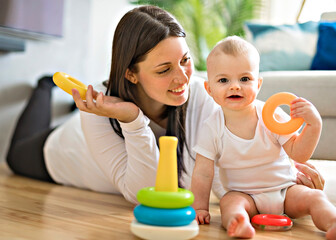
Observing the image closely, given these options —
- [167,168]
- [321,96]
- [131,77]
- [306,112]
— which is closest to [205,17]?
[321,96]

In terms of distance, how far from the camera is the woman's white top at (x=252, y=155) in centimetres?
111

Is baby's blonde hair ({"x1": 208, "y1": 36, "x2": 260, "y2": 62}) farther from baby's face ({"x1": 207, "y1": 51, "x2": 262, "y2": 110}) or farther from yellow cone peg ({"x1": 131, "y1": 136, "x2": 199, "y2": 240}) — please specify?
yellow cone peg ({"x1": 131, "y1": 136, "x2": 199, "y2": 240})

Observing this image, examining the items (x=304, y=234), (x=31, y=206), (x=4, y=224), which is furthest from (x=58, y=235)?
(x=304, y=234)

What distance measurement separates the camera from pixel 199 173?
112 cm

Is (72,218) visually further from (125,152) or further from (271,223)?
(271,223)

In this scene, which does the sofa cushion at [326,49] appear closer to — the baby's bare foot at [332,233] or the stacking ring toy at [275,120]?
the stacking ring toy at [275,120]

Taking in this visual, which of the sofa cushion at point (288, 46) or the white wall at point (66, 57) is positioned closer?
the sofa cushion at point (288, 46)

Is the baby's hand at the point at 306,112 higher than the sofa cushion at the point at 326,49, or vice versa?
the sofa cushion at the point at 326,49

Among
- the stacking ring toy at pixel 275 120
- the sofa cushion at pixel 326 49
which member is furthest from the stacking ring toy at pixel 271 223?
the sofa cushion at pixel 326 49

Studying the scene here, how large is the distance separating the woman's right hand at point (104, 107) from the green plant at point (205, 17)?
199cm

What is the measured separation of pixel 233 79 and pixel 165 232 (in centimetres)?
44

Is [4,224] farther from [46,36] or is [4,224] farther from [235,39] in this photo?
[46,36]

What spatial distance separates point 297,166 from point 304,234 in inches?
9.2

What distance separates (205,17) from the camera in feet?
10.4
